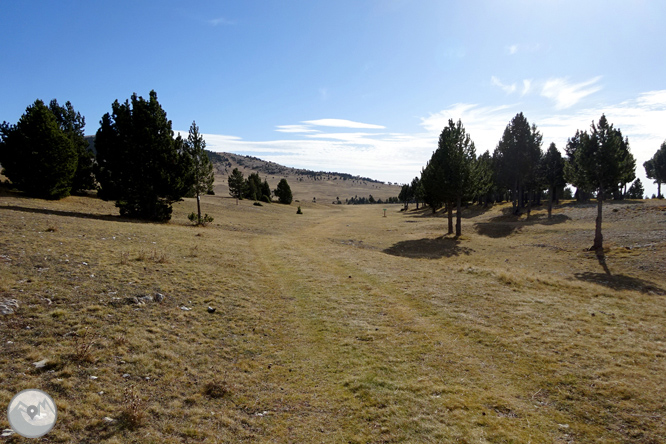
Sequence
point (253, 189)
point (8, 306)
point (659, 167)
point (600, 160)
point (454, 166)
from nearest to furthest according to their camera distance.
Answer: point (8, 306)
point (600, 160)
point (454, 166)
point (659, 167)
point (253, 189)

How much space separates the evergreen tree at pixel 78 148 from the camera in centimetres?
4225

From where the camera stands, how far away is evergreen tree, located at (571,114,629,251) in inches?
1088

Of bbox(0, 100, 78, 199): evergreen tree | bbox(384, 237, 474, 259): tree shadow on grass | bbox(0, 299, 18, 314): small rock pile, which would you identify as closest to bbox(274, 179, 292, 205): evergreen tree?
bbox(0, 100, 78, 199): evergreen tree

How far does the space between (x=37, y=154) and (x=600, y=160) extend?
177ft

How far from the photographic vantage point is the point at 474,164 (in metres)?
36.4

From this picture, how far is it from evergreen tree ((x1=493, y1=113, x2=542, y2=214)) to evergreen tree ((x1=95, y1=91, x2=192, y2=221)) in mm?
51108

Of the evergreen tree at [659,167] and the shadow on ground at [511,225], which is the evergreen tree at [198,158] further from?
the evergreen tree at [659,167]

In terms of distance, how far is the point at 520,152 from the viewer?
176ft

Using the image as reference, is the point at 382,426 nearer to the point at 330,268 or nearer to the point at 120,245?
the point at 330,268

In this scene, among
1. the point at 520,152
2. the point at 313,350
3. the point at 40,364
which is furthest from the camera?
the point at 520,152

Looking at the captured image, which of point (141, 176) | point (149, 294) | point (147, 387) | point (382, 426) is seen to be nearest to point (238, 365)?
point (147, 387)

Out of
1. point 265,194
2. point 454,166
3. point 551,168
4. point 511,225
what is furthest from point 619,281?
point 265,194

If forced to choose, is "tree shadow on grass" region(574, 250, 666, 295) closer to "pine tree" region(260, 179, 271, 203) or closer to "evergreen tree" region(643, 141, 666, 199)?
"evergreen tree" region(643, 141, 666, 199)

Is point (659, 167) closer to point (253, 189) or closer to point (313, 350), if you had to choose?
point (313, 350)
